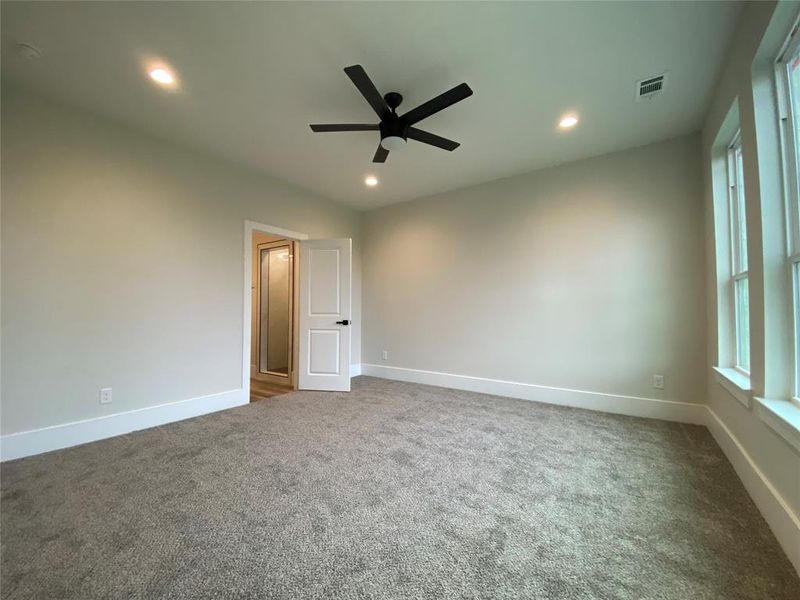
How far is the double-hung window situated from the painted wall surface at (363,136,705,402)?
16.9 inches

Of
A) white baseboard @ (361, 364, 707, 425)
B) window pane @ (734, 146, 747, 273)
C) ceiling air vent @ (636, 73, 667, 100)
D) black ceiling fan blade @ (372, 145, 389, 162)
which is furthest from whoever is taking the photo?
white baseboard @ (361, 364, 707, 425)

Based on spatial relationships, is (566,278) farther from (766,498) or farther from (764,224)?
(766,498)

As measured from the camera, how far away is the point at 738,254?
2.48 meters

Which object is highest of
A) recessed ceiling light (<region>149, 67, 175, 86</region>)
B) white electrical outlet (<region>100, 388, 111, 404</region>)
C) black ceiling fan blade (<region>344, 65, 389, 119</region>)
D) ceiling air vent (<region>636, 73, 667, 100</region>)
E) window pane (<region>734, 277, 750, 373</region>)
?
ceiling air vent (<region>636, 73, 667, 100</region>)

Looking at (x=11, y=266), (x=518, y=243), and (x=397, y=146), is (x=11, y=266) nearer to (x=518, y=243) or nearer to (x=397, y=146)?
(x=397, y=146)

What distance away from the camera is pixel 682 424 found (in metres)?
2.95

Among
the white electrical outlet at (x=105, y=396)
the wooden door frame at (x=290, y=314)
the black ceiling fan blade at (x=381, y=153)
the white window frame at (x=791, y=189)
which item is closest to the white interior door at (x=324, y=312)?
the wooden door frame at (x=290, y=314)

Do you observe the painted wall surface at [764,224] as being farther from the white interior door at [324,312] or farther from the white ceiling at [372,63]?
the white interior door at [324,312]

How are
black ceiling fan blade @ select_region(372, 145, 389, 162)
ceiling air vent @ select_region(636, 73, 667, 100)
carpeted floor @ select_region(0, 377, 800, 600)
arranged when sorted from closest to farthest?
1. carpeted floor @ select_region(0, 377, 800, 600)
2. ceiling air vent @ select_region(636, 73, 667, 100)
3. black ceiling fan blade @ select_region(372, 145, 389, 162)

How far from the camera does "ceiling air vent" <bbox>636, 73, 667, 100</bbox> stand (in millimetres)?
2279

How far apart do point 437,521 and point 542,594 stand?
55 cm

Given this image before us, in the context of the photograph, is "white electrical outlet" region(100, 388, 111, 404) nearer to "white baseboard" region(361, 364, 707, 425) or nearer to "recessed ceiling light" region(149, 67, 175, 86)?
"recessed ceiling light" region(149, 67, 175, 86)

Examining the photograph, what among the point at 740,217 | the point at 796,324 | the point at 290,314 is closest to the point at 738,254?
the point at 740,217

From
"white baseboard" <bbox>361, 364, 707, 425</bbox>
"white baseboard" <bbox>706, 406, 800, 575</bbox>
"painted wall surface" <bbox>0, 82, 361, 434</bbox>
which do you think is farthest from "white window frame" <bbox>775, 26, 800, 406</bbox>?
"painted wall surface" <bbox>0, 82, 361, 434</bbox>
